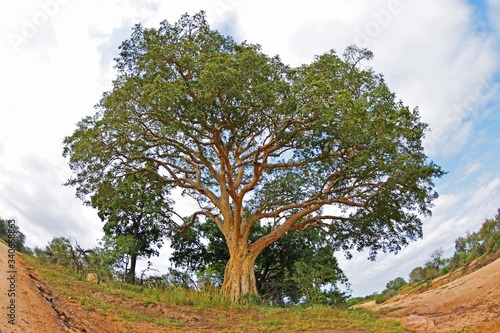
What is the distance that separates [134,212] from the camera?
17.9 metres

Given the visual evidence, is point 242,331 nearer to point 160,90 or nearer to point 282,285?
point 160,90

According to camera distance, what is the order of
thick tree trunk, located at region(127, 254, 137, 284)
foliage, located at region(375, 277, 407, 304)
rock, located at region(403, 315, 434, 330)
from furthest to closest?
foliage, located at region(375, 277, 407, 304), thick tree trunk, located at region(127, 254, 137, 284), rock, located at region(403, 315, 434, 330)

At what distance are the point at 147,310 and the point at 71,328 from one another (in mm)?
3103

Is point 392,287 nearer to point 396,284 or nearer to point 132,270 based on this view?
point 396,284

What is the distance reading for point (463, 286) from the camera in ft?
41.4

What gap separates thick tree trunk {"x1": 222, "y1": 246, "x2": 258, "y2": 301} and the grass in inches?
41.3

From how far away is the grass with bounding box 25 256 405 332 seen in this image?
9227mm

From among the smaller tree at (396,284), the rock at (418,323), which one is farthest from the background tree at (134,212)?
the smaller tree at (396,284)

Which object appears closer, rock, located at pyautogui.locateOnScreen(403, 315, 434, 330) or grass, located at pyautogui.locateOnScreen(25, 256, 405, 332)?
grass, located at pyautogui.locateOnScreen(25, 256, 405, 332)

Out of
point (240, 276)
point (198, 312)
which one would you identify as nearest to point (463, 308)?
point (240, 276)

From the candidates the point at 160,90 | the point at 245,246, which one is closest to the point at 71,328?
the point at 160,90

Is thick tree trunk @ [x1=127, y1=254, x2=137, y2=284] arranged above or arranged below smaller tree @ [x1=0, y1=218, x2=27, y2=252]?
below

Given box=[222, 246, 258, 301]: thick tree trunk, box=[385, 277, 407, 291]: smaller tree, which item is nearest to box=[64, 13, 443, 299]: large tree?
box=[222, 246, 258, 301]: thick tree trunk

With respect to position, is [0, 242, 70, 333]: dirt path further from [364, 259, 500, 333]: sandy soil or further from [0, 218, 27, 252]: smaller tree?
[364, 259, 500, 333]: sandy soil
